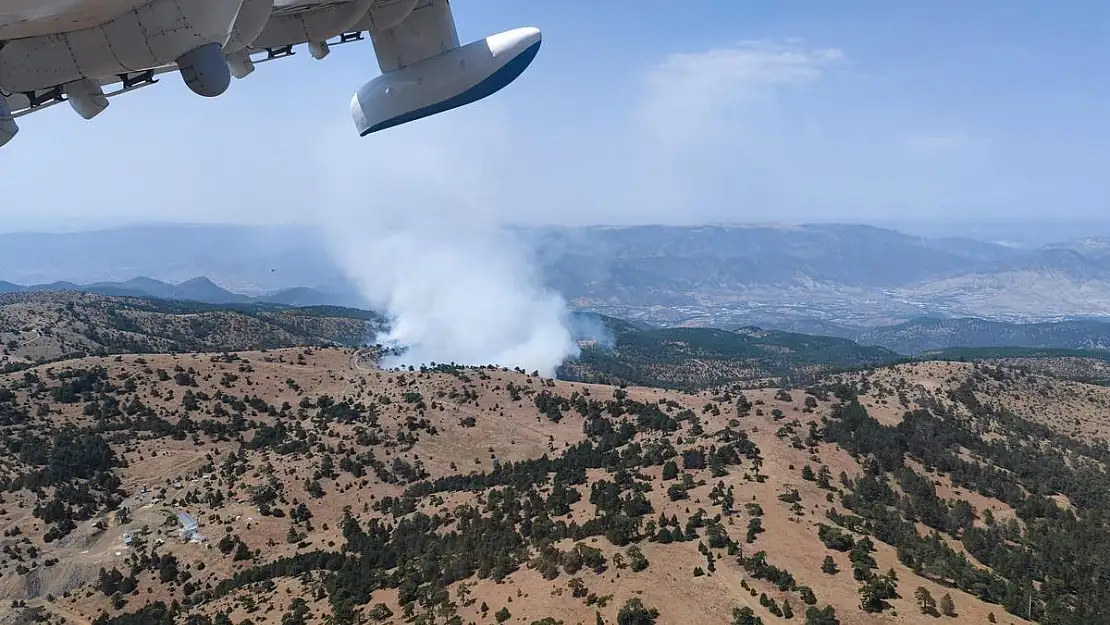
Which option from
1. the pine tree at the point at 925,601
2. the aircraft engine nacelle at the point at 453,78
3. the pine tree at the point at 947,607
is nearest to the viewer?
the aircraft engine nacelle at the point at 453,78

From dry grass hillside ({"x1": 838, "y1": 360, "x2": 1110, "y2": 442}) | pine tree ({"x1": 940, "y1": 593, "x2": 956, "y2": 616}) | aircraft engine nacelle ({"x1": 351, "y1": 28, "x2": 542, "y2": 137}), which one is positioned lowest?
dry grass hillside ({"x1": 838, "y1": 360, "x2": 1110, "y2": 442})

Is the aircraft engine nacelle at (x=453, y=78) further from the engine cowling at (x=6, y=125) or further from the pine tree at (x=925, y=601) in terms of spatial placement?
the pine tree at (x=925, y=601)

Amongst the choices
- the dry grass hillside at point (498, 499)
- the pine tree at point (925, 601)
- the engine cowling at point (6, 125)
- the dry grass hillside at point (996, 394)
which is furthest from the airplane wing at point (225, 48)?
the dry grass hillside at point (996, 394)

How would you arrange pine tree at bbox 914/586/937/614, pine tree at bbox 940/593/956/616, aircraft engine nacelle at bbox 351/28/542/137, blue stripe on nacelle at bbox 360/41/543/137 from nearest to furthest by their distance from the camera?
Result: aircraft engine nacelle at bbox 351/28/542/137
blue stripe on nacelle at bbox 360/41/543/137
pine tree at bbox 940/593/956/616
pine tree at bbox 914/586/937/614

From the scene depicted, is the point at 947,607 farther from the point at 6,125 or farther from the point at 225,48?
the point at 6,125

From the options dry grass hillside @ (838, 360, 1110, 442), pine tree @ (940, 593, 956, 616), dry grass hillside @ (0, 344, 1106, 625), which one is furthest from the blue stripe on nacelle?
dry grass hillside @ (838, 360, 1110, 442)

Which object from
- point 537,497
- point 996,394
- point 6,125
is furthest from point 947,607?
point 996,394

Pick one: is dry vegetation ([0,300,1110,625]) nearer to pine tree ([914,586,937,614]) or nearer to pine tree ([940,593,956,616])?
pine tree ([914,586,937,614])

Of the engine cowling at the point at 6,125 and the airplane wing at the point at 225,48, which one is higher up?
the airplane wing at the point at 225,48

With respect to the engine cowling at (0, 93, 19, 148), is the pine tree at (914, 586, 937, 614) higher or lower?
lower
